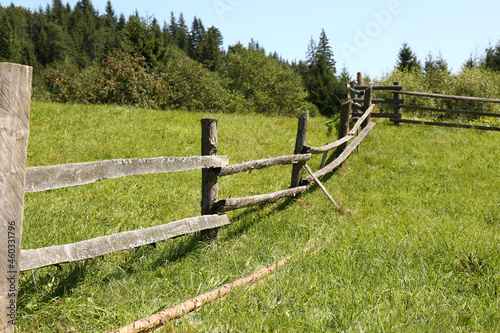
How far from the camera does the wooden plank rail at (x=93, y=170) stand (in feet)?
8.73

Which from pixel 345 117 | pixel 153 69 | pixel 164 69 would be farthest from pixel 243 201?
pixel 164 69

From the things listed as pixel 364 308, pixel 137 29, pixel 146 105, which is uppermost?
pixel 137 29

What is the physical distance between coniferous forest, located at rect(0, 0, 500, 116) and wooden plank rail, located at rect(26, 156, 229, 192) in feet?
40.6

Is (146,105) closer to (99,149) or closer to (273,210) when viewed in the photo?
(99,149)

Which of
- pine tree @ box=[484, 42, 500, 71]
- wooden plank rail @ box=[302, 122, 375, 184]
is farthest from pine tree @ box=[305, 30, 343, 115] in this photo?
wooden plank rail @ box=[302, 122, 375, 184]

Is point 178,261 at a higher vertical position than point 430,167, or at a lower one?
lower

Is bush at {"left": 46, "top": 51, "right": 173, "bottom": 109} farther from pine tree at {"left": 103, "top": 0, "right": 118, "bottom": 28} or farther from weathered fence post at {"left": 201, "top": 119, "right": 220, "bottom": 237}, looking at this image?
pine tree at {"left": 103, "top": 0, "right": 118, "bottom": 28}

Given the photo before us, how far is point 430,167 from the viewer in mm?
9484

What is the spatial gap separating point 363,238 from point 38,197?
5.44 metres

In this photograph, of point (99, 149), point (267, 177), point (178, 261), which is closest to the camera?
point (178, 261)

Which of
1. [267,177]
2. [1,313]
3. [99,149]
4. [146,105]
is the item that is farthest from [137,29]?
[1,313]

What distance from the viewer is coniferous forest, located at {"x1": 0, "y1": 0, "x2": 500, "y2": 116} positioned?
66.2 ft

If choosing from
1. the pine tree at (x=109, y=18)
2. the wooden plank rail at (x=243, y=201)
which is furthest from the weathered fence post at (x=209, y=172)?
the pine tree at (x=109, y=18)

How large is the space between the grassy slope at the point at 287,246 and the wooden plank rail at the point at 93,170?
1.02m
